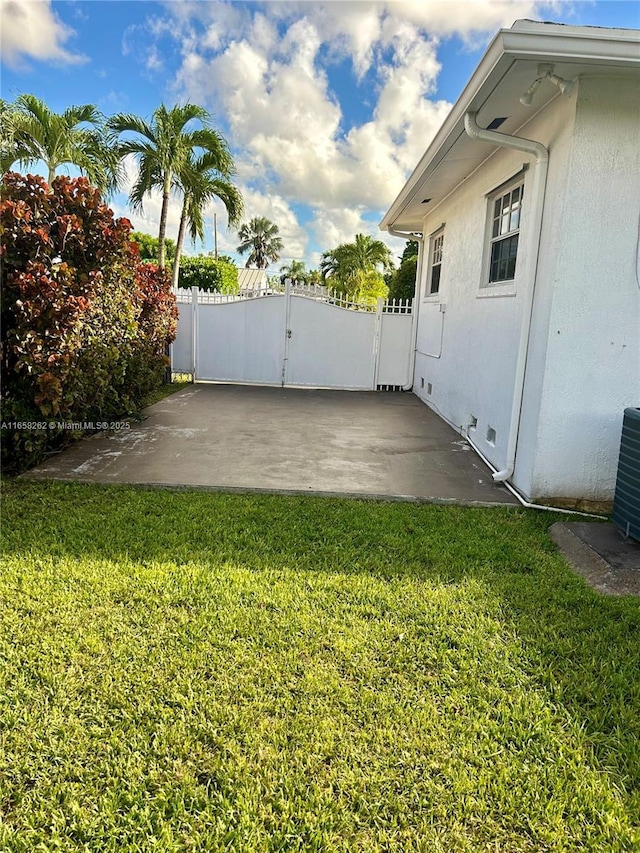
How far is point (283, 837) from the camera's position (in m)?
1.75

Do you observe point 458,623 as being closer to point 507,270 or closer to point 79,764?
Result: point 79,764

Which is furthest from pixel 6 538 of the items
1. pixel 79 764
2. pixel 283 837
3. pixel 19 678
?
pixel 283 837

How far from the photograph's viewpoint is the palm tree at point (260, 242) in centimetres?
5638

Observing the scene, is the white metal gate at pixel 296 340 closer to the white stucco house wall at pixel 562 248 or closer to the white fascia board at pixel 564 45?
the white stucco house wall at pixel 562 248

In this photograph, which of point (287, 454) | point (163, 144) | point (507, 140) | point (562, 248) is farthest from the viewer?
point (163, 144)

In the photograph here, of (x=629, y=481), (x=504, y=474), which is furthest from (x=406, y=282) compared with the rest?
(x=629, y=481)

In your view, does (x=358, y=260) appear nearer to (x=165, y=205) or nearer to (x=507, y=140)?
(x=165, y=205)

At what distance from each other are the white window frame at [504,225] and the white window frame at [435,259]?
2.66 m

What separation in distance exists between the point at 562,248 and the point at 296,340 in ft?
26.1

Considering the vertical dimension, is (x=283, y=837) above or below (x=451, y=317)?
below

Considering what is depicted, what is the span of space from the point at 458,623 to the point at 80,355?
4.72m

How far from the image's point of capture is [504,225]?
6383 millimetres

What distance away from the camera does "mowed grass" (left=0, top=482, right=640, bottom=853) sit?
1.81m

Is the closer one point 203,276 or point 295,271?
point 203,276
